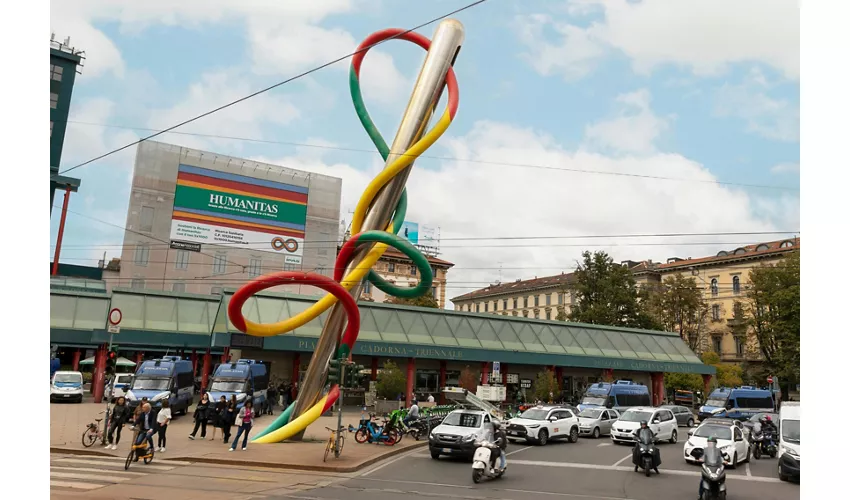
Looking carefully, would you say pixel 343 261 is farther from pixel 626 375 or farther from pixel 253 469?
pixel 626 375

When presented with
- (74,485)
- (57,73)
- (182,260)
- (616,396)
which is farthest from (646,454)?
(57,73)

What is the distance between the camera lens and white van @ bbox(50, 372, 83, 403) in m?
33.8

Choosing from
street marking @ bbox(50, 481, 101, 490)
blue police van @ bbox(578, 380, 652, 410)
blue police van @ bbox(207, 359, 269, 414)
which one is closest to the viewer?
street marking @ bbox(50, 481, 101, 490)

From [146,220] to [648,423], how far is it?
57224mm

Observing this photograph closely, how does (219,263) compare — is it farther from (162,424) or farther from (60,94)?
(162,424)

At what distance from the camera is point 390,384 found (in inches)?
1567

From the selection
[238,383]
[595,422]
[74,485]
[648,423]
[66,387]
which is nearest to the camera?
[74,485]

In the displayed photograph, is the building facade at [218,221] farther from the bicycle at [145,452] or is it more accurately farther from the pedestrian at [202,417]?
the bicycle at [145,452]

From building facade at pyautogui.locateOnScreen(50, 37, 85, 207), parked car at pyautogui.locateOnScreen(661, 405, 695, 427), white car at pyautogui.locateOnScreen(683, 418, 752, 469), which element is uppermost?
building facade at pyautogui.locateOnScreen(50, 37, 85, 207)

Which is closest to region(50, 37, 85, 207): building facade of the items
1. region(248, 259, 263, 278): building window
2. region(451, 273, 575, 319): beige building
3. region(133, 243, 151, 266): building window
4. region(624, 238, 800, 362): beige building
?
region(133, 243, 151, 266): building window

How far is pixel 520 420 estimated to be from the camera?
26.6 m

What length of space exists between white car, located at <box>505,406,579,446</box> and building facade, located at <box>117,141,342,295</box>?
47.9 metres

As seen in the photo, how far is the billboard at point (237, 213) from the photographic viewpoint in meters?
70.0

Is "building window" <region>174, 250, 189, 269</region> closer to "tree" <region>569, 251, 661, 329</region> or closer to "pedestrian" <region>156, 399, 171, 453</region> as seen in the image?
"tree" <region>569, 251, 661, 329</region>
